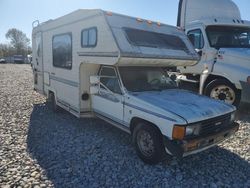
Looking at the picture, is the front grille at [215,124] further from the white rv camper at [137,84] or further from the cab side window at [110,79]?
the cab side window at [110,79]

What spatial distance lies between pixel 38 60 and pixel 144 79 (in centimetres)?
503

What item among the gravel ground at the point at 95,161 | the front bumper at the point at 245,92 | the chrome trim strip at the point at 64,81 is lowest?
the gravel ground at the point at 95,161

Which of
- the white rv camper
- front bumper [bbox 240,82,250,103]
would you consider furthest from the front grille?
front bumper [bbox 240,82,250,103]

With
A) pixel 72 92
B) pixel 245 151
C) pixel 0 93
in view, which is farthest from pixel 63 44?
pixel 0 93

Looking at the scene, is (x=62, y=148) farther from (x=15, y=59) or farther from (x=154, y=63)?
(x=15, y=59)

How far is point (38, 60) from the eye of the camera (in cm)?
930

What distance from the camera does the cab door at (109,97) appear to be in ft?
17.8

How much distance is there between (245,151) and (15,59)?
58077 mm

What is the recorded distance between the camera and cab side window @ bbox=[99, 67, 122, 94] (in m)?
5.56

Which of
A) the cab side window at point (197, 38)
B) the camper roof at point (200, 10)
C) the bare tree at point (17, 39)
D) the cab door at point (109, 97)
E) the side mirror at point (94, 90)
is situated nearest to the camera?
the cab door at point (109, 97)

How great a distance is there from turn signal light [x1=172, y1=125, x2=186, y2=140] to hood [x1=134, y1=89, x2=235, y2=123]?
0.17 meters

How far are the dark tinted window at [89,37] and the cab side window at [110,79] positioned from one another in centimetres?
65

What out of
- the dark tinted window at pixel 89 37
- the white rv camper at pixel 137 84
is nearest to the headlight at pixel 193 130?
the white rv camper at pixel 137 84

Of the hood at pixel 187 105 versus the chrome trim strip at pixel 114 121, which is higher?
the hood at pixel 187 105
